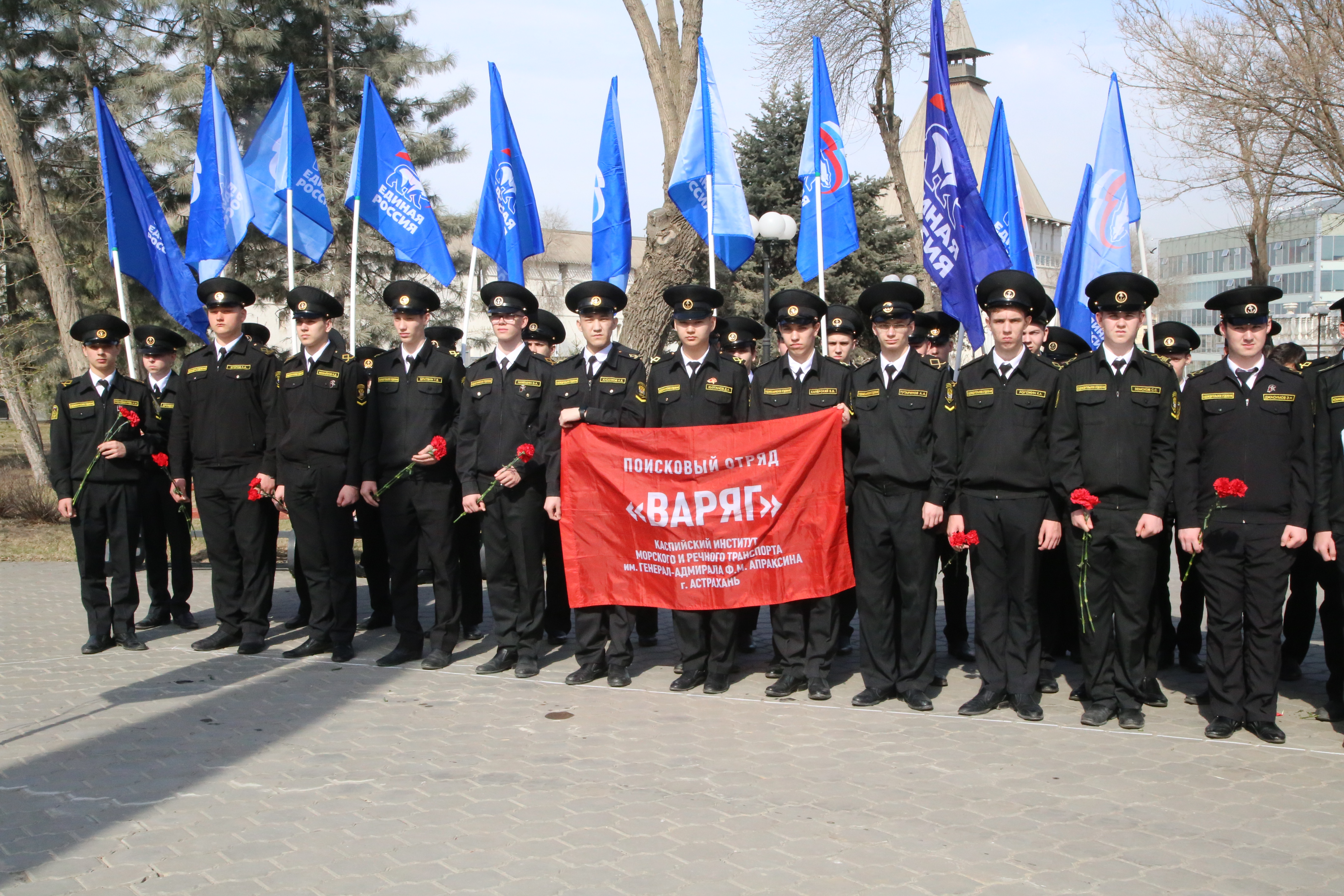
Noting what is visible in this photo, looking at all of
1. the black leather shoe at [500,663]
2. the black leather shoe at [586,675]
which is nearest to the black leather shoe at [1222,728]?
the black leather shoe at [586,675]

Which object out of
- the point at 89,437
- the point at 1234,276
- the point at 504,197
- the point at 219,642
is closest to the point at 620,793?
the point at 219,642

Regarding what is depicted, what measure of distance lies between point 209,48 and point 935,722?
809 inches

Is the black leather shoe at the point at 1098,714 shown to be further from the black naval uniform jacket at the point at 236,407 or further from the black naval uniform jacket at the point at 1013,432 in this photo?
the black naval uniform jacket at the point at 236,407

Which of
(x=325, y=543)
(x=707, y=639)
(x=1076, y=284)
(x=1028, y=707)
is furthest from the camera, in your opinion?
(x=1076, y=284)

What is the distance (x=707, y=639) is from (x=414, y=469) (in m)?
2.31

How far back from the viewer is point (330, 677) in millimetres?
7219

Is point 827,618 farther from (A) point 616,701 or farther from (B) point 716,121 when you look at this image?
(B) point 716,121

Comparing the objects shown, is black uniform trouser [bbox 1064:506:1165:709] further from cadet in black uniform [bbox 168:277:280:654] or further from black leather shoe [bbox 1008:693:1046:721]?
cadet in black uniform [bbox 168:277:280:654]

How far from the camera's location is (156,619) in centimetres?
897

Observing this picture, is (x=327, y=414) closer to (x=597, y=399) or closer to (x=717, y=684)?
(x=597, y=399)

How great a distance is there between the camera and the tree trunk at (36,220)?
16.6m

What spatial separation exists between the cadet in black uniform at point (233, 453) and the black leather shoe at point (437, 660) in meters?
1.33

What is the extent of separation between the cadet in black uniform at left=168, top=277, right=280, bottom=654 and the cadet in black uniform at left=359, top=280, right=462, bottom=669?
31.8 inches

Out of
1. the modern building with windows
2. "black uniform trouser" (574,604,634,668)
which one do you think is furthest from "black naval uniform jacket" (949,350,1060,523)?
the modern building with windows
